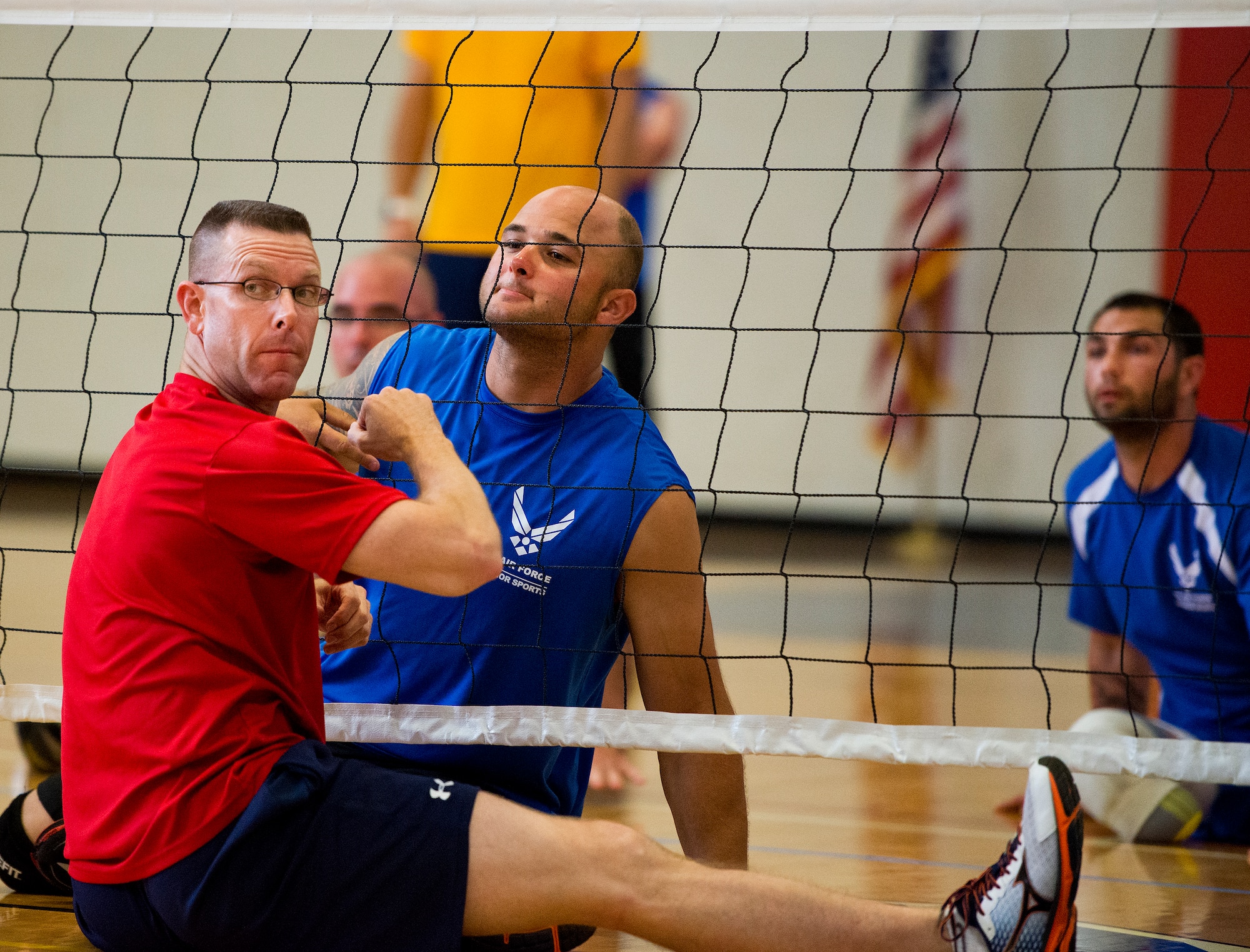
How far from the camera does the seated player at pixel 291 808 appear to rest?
5.54 feet

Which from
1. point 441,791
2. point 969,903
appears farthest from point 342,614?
point 969,903

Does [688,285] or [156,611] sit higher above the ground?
[688,285]

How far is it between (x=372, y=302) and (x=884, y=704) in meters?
2.18

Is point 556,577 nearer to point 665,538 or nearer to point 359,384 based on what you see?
point 665,538

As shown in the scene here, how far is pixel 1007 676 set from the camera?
4.89 m

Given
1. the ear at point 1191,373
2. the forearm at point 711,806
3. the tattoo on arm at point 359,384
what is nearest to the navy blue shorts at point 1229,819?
the ear at point 1191,373

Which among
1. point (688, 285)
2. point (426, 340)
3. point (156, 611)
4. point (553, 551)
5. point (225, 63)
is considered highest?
point (225, 63)

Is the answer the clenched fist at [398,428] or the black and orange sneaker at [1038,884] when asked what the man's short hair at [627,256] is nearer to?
the clenched fist at [398,428]

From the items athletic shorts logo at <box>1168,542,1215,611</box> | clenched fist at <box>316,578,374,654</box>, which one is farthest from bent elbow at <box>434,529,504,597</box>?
athletic shorts logo at <box>1168,542,1215,611</box>

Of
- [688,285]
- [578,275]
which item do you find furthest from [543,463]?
[688,285]

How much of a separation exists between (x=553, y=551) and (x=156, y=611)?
82cm

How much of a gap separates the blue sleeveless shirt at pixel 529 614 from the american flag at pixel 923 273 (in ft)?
17.2

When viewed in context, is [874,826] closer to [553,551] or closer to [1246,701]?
[1246,701]

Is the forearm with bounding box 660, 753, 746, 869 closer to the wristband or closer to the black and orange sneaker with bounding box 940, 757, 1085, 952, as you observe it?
the black and orange sneaker with bounding box 940, 757, 1085, 952
